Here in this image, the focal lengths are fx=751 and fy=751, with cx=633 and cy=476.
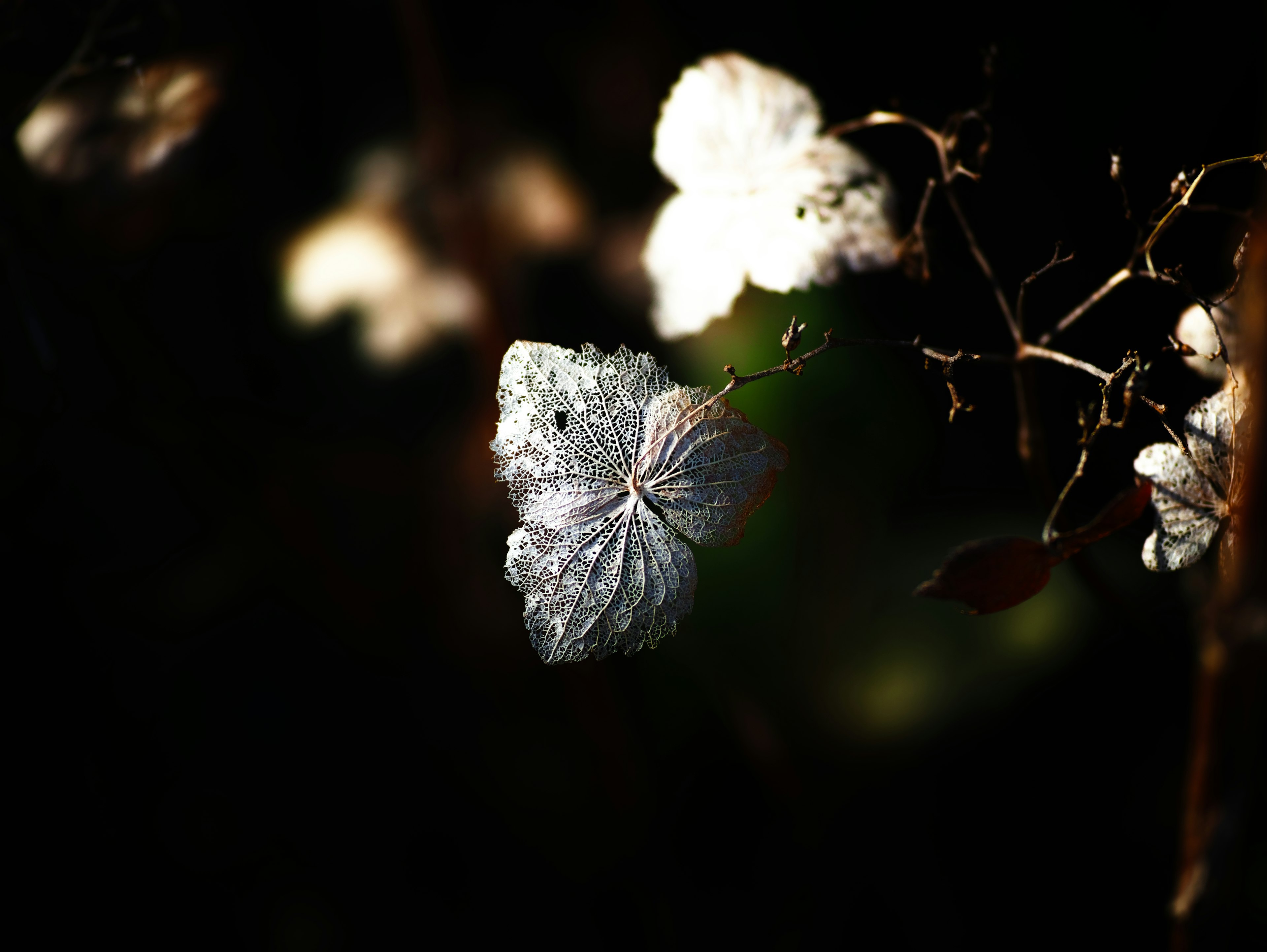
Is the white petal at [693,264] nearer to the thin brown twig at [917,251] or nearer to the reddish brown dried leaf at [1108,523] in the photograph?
the thin brown twig at [917,251]

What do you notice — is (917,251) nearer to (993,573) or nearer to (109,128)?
(993,573)

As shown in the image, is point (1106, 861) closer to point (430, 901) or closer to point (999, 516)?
point (999, 516)

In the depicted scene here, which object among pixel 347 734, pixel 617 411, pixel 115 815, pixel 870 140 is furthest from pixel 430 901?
pixel 870 140

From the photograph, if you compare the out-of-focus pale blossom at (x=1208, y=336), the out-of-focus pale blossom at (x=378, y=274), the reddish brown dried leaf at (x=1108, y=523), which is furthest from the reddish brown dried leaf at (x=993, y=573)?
the out-of-focus pale blossom at (x=378, y=274)

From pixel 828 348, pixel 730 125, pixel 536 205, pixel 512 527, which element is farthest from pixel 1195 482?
pixel 536 205

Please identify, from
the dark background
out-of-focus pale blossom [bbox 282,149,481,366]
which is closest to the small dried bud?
the dark background
